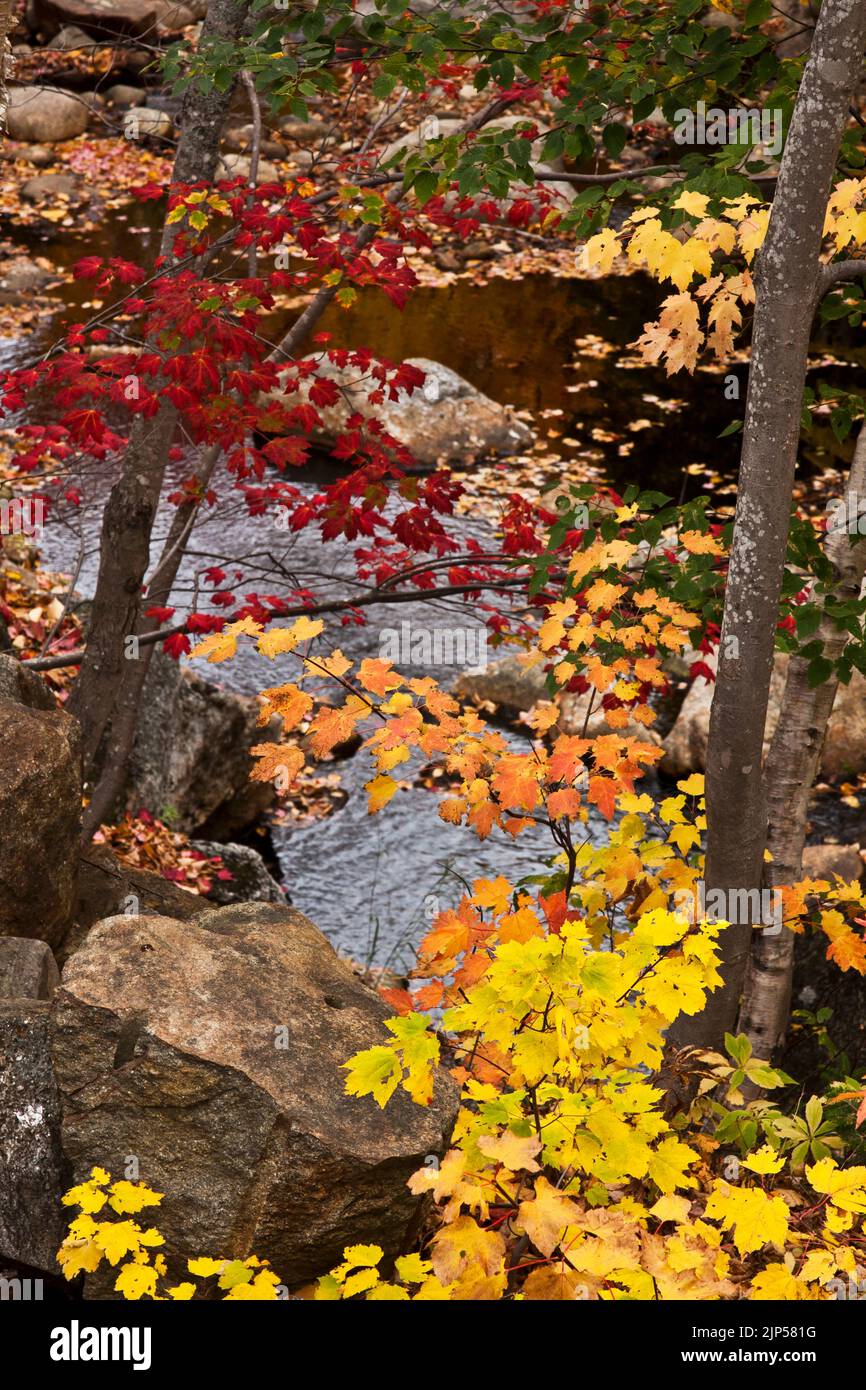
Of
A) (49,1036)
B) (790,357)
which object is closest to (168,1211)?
(49,1036)

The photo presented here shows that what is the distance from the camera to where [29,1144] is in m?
3.30

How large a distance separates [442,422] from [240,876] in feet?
20.2

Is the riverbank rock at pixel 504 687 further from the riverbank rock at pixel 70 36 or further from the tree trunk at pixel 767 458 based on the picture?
the riverbank rock at pixel 70 36

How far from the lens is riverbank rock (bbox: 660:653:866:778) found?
853 centimetres

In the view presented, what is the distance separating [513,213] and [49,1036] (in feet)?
14.4

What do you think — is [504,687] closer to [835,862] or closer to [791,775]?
[835,862]

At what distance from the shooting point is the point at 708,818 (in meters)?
4.12

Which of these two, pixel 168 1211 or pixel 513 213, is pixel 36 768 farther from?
pixel 513 213

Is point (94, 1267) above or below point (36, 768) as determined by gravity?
below

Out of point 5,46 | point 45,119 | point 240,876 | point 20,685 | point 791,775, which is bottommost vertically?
point 240,876
